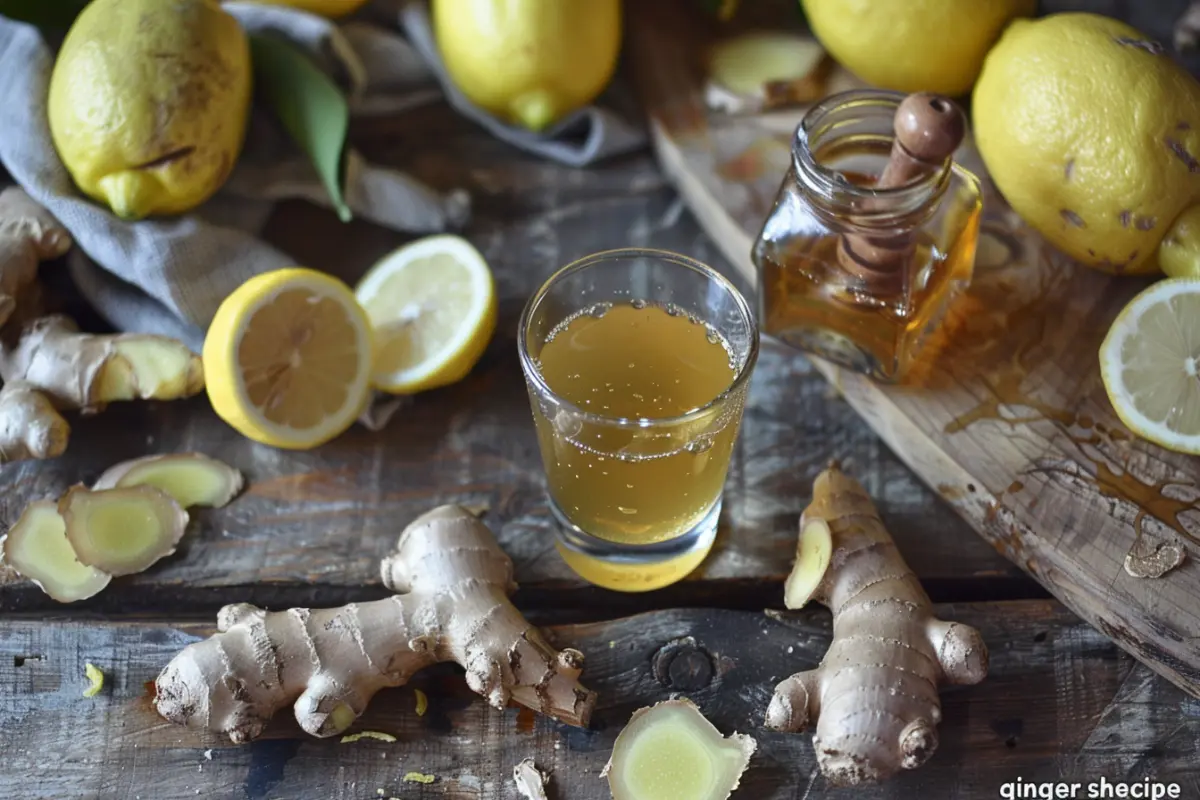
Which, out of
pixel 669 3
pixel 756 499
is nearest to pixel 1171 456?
pixel 756 499

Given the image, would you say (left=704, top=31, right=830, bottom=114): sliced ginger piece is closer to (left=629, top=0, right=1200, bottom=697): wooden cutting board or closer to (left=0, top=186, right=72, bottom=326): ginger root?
(left=629, top=0, right=1200, bottom=697): wooden cutting board

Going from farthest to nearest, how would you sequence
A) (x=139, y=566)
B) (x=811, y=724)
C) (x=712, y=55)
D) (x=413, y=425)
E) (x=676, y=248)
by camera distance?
(x=712, y=55)
(x=676, y=248)
(x=413, y=425)
(x=139, y=566)
(x=811, y=724)

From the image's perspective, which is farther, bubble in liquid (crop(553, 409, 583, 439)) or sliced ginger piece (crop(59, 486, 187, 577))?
sliced ginger piece (crop(59, 486, 187, 577))

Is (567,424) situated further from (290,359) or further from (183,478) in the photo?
(183,478)

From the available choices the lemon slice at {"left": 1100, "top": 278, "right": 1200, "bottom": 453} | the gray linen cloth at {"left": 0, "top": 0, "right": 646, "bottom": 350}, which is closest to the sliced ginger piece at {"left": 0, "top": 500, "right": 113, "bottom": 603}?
the gray linen cloth at {"left": 0, "top": 0, "right": 646, "bottom": 350}

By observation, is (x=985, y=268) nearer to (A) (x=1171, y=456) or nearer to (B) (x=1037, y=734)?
(A) (x=1171, y=456)

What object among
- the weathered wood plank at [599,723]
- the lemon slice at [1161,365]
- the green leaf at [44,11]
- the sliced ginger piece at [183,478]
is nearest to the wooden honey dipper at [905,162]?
the lemon slice at [1161,365]

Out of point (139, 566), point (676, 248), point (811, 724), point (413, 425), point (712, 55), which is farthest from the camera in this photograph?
point (712, 55)
